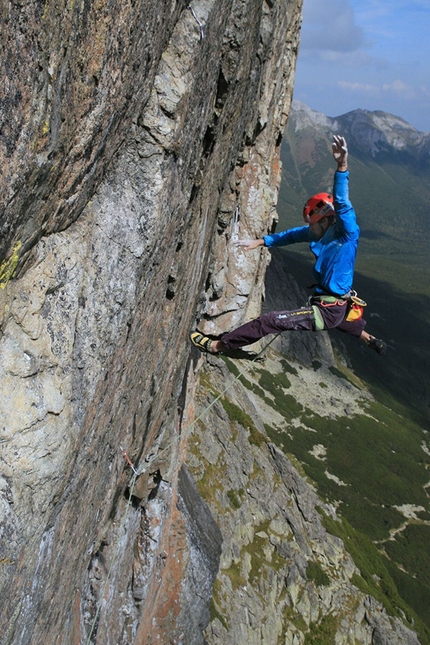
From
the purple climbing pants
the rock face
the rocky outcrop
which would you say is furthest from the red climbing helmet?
the rocky outcrop

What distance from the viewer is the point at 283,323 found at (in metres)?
10.4

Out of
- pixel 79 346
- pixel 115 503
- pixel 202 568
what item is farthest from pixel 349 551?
pixel 79 346

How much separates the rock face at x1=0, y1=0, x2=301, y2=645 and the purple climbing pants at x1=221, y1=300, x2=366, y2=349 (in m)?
1.23

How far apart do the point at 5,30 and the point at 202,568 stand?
20.4 m

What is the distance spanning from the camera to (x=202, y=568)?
20.7m

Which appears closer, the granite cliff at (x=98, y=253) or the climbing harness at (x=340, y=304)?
the granite cliff at (x=98, y=253)

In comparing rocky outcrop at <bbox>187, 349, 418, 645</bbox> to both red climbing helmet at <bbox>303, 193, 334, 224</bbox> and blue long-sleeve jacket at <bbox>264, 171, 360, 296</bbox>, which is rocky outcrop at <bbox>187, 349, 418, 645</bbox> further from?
red climbing helmet at <bbox>303, 193, 334, 224</bbox>

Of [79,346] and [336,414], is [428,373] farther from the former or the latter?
[79,346]

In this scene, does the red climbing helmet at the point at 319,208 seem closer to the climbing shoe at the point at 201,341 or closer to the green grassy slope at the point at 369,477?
the climbing shoe at the point at 201,341

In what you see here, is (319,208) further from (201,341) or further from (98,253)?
(98,253)

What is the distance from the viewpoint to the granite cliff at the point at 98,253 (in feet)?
15.5

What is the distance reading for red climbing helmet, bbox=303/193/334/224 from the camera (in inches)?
422

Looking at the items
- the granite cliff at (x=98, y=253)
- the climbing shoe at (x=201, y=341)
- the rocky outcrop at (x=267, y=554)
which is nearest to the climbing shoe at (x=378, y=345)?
the climbing shoe at (x=201, y=341)

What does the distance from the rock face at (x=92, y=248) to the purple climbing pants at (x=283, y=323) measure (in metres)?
1.23
